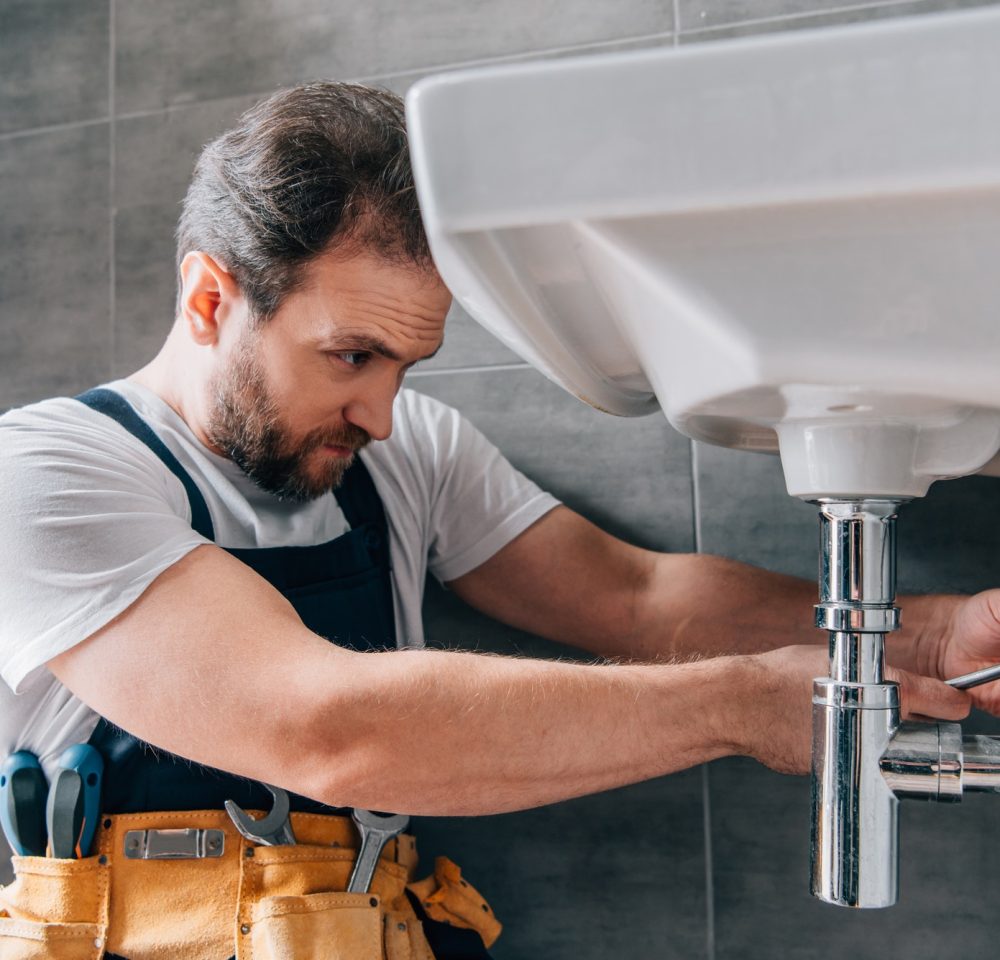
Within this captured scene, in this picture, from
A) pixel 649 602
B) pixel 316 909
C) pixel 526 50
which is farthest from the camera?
pixel 526 50

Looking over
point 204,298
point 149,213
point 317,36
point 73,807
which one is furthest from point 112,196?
point 73,807

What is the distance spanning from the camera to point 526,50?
1119mm

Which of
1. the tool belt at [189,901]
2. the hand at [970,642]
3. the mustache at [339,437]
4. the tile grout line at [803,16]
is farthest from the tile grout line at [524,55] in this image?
the tool belt at [189,901]

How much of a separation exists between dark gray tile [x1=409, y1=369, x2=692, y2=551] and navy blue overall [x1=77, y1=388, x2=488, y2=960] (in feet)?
0.57

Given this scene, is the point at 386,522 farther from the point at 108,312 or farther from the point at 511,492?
the point at 108,312

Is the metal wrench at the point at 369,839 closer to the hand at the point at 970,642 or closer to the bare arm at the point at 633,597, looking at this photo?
the bare arm at the point at 633,597

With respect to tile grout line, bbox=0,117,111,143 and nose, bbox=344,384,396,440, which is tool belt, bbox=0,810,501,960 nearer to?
nose, bbox=344,384,396,440

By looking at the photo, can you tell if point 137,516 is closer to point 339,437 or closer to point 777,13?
point 339,437

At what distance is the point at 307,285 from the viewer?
87cm

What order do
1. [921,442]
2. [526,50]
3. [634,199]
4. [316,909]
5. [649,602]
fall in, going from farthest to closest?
[526,50]
[649,602]
[316,909]
[921,442]
[634,199]

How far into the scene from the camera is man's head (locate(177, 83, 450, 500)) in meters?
0.86

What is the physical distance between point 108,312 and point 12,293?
146 millimetres

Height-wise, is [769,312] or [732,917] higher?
[769,312]

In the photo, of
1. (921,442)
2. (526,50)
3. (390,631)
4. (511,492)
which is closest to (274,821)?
(390,631)
